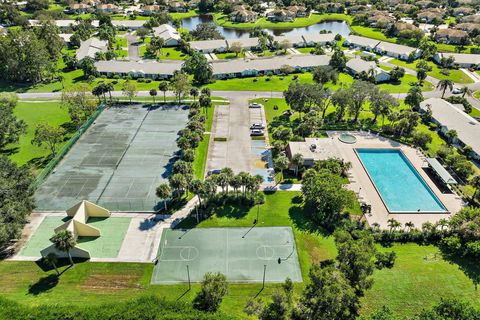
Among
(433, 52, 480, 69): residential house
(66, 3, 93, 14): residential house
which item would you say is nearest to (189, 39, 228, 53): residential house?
(433, 52, 480, 69): residential house

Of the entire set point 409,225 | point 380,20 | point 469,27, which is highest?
point 469,27

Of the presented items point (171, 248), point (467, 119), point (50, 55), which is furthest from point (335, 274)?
point (50, 55)

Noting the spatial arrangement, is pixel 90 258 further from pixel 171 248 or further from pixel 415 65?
pixel 415 65

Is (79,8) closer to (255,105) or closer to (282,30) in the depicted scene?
(282,30)

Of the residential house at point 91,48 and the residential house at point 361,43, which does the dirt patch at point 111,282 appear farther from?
the residential house at point 361,43

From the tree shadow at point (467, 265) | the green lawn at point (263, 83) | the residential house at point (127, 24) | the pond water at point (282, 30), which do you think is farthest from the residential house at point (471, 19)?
the tree shadow at point (467, 265)

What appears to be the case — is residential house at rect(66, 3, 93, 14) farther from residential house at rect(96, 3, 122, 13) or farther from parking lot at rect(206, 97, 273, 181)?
parking lot at rect(206, 97, 273, 181)

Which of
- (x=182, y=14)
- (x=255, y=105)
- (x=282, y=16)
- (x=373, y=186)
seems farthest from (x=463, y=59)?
(x=182, y=14)

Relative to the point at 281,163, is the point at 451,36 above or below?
above
